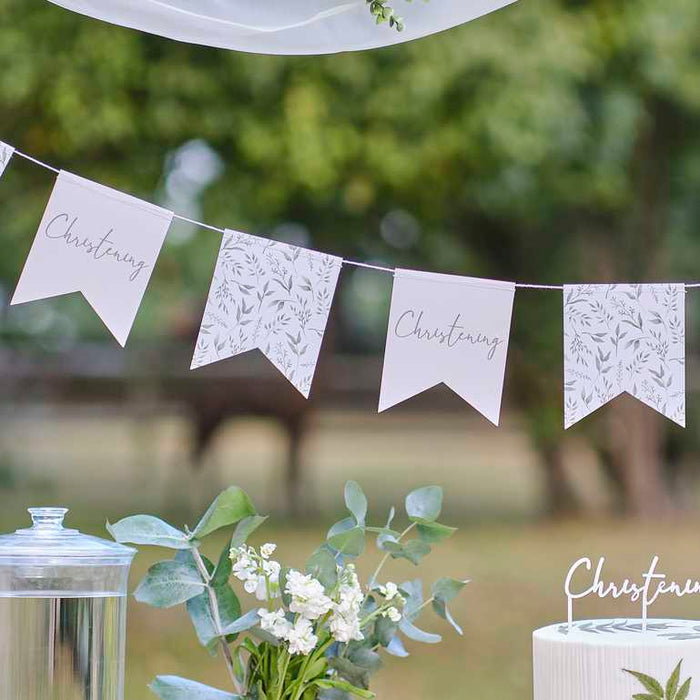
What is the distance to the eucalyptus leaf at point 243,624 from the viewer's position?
1074 millimetres

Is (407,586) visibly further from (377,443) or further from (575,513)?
(377,443)

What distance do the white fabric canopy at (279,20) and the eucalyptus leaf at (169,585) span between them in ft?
2.25

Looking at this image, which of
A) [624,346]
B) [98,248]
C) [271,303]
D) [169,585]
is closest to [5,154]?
[98,248]

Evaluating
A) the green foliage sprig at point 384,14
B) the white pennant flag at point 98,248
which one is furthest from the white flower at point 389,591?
the green foliage sprig at point 384,14

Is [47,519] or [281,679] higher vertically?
[47,519]

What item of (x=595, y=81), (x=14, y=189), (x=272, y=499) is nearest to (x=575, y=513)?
(x=272, y=499)

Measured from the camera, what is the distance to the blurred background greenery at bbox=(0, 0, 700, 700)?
4.05 meters

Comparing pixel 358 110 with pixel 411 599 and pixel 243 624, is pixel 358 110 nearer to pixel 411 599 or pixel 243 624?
pixel 411 599

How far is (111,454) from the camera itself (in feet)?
38.8

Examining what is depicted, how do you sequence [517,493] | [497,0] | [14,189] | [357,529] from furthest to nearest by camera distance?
[517,493] → [14,189] → [497,0] → [357,529]

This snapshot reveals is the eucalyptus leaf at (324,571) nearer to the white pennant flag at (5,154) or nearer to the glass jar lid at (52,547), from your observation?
the glass jar lid at (52,547)

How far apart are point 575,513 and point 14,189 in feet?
13.0

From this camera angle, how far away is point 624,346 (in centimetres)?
142

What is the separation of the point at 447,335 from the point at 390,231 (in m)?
5.39
